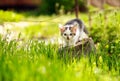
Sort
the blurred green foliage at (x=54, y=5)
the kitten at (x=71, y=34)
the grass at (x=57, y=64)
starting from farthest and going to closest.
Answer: the blurred green foliage at (x=54, y=5)
the kitten at (x=71, y=34)
the grass at (x=57, y=64)

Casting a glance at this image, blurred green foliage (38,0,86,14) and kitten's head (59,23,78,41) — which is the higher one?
kitten's head (59,23,78,41)

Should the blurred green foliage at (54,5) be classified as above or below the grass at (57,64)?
below

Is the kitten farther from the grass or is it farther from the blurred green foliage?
the blurred green foliage

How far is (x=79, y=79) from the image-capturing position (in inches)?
179

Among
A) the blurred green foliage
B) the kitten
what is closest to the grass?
the kitten

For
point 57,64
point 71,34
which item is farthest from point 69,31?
point 57,64

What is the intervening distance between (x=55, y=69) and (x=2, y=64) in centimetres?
63

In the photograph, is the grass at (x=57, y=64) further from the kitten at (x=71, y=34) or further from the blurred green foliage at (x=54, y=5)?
the blurred green foliage at (x=54, y=5)

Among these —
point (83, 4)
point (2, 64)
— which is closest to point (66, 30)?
point (2, 64)

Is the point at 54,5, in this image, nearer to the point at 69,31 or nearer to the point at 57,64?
the point at 69,31

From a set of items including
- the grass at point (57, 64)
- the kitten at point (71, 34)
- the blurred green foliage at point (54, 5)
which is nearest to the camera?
the grass at point (57, 64)

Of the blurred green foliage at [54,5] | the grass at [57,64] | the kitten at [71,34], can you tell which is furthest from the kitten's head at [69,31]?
the blurred green foliage at [54,5]

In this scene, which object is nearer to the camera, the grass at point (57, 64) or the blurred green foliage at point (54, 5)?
the grass at point (57, 64)

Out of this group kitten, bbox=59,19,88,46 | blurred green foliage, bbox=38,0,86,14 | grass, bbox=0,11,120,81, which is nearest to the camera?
grass, bbox=0,11,120,81
